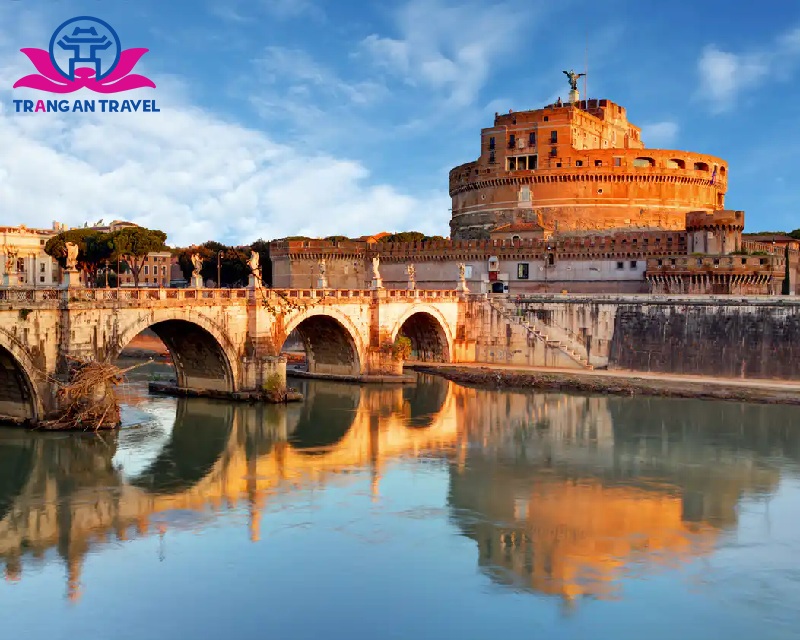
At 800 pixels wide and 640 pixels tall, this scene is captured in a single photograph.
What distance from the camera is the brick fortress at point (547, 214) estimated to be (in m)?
54.0

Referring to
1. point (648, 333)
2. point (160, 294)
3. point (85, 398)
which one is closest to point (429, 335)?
point (648, 333)

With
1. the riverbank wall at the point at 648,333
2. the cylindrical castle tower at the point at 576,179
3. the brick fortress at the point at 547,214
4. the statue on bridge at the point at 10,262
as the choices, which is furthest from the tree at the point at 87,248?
the riverbank wall at the point at 648,333

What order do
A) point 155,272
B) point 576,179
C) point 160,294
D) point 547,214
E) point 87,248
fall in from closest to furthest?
1. point 160,294
2. point 87,248
3. point 576,179
4. point 547,214
5. point 155,272

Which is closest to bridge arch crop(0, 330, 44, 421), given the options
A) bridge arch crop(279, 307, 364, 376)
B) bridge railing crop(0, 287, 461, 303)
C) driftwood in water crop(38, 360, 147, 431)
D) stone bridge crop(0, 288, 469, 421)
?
stone bridge crop(0, 288, 469, 421)

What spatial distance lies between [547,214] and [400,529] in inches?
1816

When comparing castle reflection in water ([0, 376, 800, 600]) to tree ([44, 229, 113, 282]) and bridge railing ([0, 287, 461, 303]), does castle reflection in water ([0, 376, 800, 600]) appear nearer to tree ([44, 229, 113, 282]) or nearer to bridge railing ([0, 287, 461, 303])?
bridge railing ([0, 287, 461, 303])

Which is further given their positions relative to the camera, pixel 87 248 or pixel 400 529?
pixel 87 248

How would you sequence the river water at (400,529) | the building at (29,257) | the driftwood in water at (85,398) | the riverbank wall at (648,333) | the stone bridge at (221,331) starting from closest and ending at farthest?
the river water at (400,529), the stone bridge at (221,331), the driftwood in water at (85,398), the riverbank wall at (648,333), the building at (29,257)

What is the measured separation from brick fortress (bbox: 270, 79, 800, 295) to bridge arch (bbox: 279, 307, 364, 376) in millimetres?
12172

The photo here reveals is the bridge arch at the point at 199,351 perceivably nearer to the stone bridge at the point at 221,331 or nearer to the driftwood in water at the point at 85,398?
the stone bridge at the point at 221,331

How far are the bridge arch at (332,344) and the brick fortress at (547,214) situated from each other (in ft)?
39.9

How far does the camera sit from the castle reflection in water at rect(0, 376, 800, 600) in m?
18.4

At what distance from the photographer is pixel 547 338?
45406mm

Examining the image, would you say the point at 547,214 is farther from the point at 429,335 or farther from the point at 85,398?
the point at 85,398
